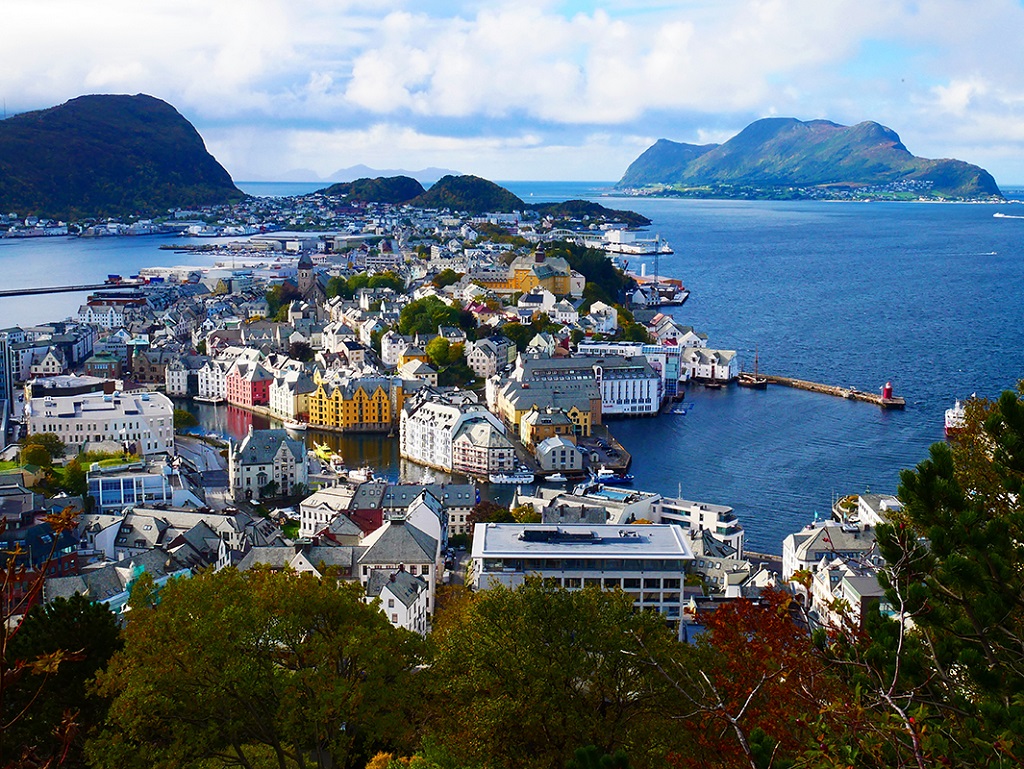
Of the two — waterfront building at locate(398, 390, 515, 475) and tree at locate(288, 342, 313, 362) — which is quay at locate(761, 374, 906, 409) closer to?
waterfront building at locate(398, 390, 515, 475)

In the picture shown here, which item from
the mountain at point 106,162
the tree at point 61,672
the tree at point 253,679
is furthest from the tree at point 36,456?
the mountain at point 106,162

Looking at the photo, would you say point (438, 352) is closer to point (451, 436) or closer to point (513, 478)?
point (451, 436)

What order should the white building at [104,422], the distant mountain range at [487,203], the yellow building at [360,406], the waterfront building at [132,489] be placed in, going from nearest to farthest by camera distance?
1. the waterfront building at [132,489]
2. the white building at [104,422]
3. the yellow building at [360,406]
4. the distant mountain range at [487,203]

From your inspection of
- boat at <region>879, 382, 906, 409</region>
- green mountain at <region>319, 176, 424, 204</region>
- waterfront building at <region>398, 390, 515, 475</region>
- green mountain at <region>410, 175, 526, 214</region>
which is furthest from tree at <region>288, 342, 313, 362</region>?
green mountain at <region>319, 176, 424, 204</region>

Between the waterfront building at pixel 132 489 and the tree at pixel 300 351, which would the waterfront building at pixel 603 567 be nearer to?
the waterfront building at pixel 132 489

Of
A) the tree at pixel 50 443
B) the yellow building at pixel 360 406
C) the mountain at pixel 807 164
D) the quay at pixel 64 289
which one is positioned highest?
the mountain at pixel 807 164

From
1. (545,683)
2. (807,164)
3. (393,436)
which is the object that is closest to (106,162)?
(393,436)
